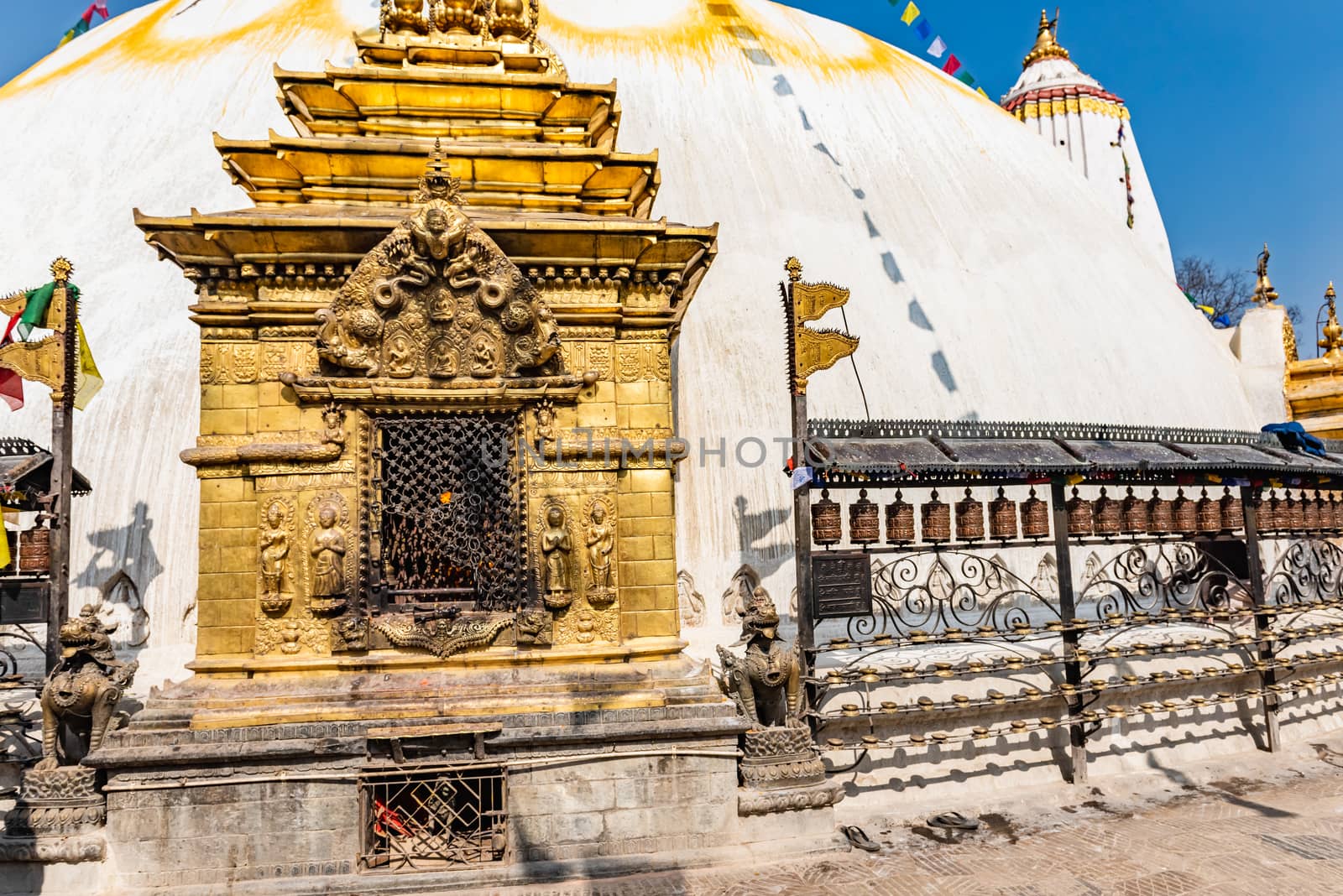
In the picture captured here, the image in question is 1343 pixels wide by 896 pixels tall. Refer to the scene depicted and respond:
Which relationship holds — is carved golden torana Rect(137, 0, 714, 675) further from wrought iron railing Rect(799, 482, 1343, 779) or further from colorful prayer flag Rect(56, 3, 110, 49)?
colorful prayer flag Rect(56, 3, 110, 49)

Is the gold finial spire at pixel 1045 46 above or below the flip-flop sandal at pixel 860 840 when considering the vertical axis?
above

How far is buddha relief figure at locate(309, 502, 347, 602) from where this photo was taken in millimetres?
5906

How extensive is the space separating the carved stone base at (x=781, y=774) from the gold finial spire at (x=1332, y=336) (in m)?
16.6

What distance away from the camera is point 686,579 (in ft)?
35.8

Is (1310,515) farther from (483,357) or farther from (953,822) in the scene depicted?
(483,357)

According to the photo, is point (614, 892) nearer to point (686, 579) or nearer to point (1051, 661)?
point (1051, 661)

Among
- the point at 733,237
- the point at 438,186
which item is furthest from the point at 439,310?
the point at 733,237

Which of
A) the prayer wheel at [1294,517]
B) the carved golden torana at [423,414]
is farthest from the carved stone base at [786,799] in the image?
the prayer wheel at [1294,517]

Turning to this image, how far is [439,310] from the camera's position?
245 inches

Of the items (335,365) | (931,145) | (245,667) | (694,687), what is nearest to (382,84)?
(335,365)

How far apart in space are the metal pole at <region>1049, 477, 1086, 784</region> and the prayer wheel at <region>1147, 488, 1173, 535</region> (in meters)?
1.07

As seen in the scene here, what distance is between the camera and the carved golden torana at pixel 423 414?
5.96m

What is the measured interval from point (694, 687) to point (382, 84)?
19.7ft

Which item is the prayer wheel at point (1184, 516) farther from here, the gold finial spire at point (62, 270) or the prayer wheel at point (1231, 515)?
the gold finial spire at point (62, 270)
